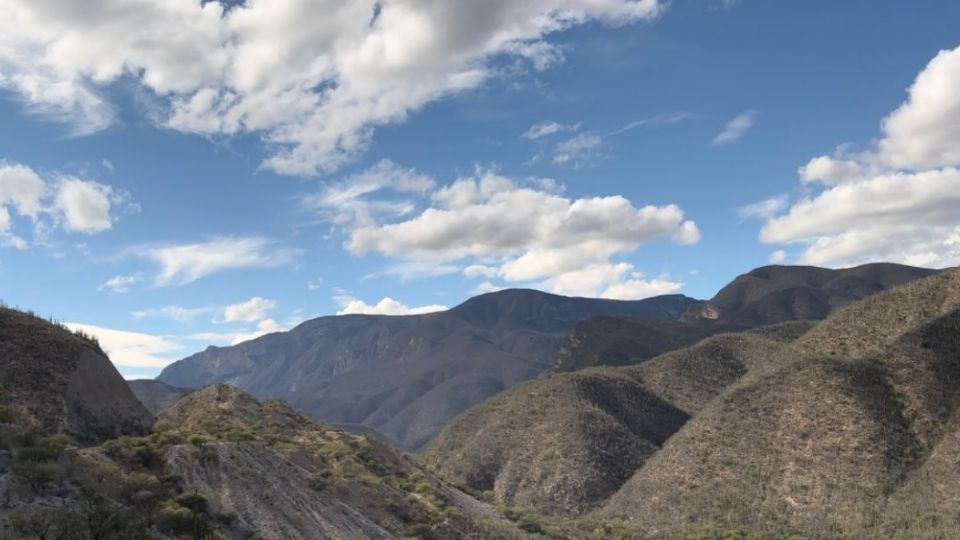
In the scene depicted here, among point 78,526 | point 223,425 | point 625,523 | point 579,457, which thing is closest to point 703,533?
point 625,523

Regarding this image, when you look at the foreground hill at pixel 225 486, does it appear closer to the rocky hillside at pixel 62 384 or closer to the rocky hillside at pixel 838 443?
the rocky hillside at pixel 62 384

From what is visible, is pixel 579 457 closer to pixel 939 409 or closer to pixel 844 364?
pixel 844 364

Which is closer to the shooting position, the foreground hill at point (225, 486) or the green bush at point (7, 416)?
the foreground hill at point (225, 486)

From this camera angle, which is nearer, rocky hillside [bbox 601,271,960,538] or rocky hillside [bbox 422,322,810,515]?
rocky hillside [bbox 601,271,960,538]

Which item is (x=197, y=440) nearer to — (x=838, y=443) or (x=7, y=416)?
(x=7, y=416)

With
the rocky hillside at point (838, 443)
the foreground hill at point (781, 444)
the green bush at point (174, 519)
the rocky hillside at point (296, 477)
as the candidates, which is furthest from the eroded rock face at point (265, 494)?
the rocky hillside at point (838, 443)

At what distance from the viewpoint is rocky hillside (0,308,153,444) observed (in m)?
36.0

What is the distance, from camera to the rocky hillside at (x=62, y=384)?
36.0 metres

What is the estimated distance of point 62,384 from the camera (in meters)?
37.9

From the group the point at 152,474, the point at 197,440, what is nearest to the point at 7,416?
the point at 152,474

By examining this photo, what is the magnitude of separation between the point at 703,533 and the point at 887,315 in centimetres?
5243

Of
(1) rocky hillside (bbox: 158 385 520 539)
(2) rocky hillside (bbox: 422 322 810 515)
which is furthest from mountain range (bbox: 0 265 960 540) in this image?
(2) rocky hillside (bbox: 422 322 810 515)

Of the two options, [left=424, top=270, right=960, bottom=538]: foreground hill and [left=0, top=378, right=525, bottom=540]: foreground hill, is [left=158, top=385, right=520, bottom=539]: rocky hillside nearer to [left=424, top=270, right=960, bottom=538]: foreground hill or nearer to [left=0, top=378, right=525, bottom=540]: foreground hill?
[left=0, top=378, right=525, bottom=540]: foreground hill

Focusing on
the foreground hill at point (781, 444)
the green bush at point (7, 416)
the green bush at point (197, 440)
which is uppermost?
the green bush at point (7, 416)
